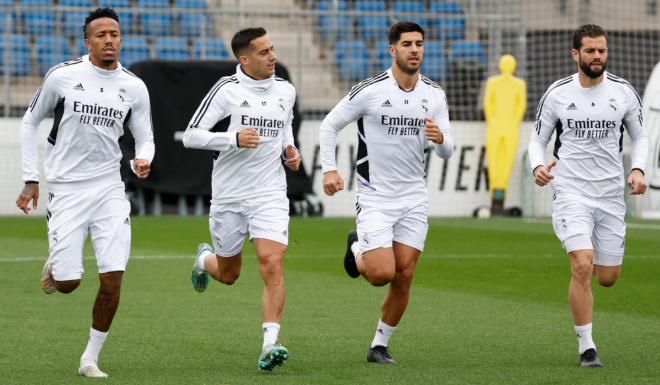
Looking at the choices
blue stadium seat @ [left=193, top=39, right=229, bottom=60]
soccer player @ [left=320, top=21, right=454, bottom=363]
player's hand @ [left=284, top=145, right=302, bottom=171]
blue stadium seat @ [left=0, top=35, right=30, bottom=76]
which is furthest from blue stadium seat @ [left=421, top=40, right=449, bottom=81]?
player's hand @ [left=284, top=145, right=302, bottom=171]

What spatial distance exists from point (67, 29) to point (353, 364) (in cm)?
1613

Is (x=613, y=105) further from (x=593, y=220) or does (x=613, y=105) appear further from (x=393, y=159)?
(x=393, y=159)

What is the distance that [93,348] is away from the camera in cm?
537

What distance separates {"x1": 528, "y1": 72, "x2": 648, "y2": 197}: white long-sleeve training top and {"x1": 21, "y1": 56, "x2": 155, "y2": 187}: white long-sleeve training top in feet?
8.62

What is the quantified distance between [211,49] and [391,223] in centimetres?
1525

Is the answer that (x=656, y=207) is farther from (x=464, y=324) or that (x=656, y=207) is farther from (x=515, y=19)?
(x=464, y=324)

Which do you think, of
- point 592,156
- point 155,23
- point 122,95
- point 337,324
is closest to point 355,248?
point 337,324

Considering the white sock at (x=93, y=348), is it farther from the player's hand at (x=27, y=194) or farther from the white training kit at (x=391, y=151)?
the white training kit at (x=391, y=151)

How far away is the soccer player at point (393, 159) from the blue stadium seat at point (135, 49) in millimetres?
14751

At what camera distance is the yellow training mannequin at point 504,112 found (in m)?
18.3

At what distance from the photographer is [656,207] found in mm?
18312

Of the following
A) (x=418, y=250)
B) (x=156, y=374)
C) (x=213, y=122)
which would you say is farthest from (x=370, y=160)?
(x=156, y=374)

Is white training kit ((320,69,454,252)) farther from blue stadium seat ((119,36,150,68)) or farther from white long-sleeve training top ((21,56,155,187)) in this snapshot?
blue stadium seat ((119,36,150,68))

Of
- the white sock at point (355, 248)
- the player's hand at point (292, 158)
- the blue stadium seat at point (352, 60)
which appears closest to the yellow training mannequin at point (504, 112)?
the blue stadium seat at point (352, 60)
